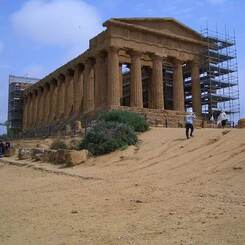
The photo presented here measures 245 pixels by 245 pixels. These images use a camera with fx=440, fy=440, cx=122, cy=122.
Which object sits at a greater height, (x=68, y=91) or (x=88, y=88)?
(x=68, y=91)

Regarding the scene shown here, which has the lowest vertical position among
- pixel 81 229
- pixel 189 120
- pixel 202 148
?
pixel 81 229

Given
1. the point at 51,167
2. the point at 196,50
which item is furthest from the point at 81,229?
the point at 196,50

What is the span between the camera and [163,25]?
4175cm

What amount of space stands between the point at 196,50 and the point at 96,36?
1032 cm

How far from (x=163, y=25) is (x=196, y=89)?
23.0 ft

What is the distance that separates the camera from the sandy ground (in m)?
7.88

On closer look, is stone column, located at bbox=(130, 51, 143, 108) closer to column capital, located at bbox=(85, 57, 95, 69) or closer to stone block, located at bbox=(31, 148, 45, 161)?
column capital, located at bbox=(85, 57, 95, 69)

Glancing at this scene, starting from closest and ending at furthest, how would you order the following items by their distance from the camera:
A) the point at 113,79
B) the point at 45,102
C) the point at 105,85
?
the point at 113,79, the point at 105,85, the point at 45,102

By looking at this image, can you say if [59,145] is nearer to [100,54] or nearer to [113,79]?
[113,79]

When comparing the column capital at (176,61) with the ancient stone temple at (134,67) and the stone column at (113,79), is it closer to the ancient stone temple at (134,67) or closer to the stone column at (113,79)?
the ancient stone temple at (134,67)

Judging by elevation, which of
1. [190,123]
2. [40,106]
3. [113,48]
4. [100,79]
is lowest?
[190,123]

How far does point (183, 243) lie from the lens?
7.11 metres

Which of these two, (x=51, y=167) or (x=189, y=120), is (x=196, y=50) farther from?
(x=51, y=167)

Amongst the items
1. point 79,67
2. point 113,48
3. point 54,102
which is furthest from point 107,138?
point 54,102
